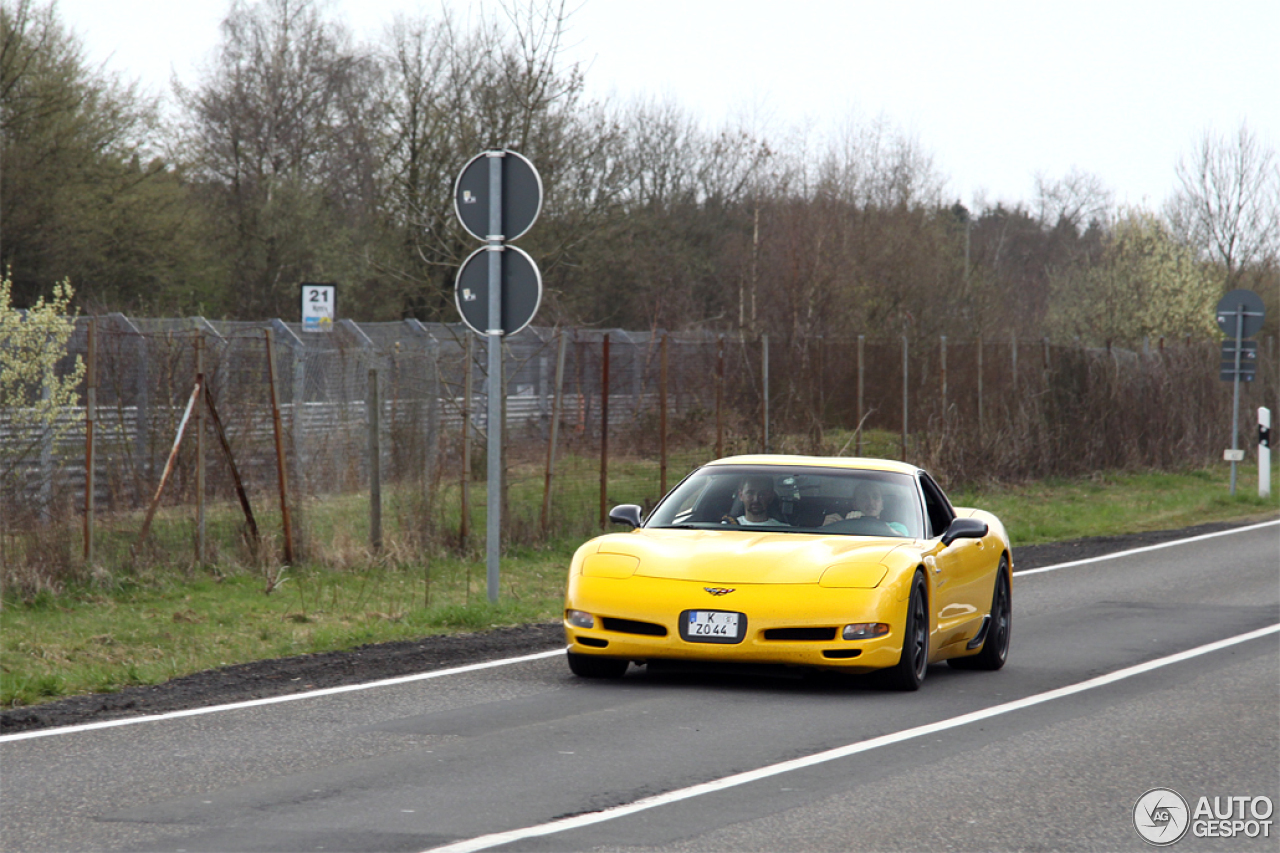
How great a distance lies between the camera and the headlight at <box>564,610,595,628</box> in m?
9.09

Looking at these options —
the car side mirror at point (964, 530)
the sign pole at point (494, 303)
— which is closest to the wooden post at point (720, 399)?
the sign pole at point (494, 303)

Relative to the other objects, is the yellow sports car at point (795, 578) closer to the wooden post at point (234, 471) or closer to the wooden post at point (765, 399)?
the wooden post at point (234, 471)

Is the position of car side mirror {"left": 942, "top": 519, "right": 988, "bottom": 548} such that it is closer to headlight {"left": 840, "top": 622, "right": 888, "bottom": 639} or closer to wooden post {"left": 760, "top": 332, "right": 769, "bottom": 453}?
headlight {"left": 840, "top": 622, "right": 888, "bottom": 639}

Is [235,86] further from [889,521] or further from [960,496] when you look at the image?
[889,521]

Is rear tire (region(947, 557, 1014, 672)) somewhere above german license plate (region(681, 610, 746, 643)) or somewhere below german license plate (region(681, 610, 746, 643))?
below

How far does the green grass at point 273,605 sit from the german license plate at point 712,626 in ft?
10.7

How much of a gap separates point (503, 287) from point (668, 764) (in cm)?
588

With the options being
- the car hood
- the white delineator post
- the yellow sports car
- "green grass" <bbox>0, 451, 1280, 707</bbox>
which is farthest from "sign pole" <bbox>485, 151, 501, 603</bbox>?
the white delineator post

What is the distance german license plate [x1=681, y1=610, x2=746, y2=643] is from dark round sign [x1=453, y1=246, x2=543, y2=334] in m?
3.97

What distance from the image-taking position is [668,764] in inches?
277

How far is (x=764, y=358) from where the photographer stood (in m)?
21.2

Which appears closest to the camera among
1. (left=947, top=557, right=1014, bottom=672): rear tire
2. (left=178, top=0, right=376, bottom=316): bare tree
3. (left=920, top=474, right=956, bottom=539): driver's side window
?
(left=920, top=474, right=956, bottom=539): driver's side window

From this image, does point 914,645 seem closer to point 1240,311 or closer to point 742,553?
point 742,553

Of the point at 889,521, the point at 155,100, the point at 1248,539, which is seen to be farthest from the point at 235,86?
the point at 889,521
